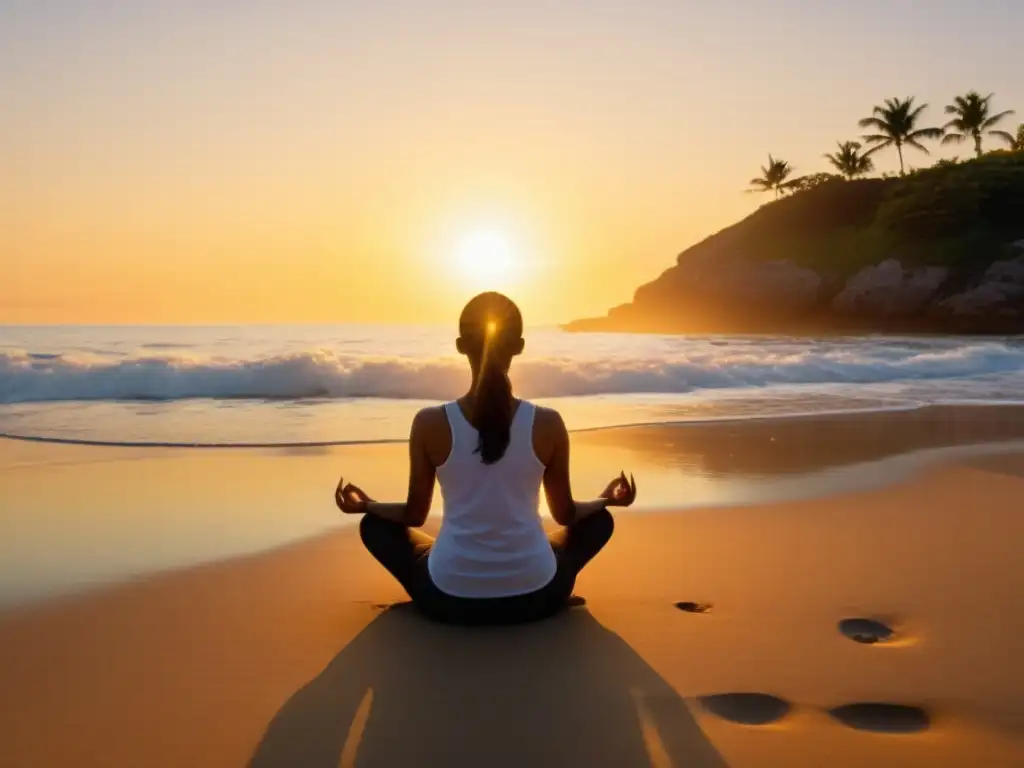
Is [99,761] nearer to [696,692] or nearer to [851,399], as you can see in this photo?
[696,692]

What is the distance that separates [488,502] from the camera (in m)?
3.80

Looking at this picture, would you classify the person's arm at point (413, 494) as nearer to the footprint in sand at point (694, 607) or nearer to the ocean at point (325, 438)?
the footprint in sand at point (694, 607)

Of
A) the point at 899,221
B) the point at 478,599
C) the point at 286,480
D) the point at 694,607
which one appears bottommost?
the point at 694,607

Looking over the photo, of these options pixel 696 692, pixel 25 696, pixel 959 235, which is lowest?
pixel 696 692

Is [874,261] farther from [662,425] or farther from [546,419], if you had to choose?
[546,419]

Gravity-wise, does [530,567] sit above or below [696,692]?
above

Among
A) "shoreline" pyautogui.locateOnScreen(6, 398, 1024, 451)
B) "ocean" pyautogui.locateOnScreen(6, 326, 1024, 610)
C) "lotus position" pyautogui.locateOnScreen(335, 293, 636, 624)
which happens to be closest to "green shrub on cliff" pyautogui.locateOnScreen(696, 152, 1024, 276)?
"ocean" pyautogui.locateOnScreen(6, 326, 1024, 610)

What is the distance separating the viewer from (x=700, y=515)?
6223 millimetres

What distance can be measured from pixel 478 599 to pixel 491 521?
1.20 ft

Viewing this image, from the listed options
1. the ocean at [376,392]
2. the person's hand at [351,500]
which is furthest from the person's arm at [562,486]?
the ocean at [376,392]

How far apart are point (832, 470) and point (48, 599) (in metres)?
6.13

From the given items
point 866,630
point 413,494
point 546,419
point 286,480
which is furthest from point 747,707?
point 286,480

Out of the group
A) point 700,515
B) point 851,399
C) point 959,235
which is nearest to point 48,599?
point 700,515

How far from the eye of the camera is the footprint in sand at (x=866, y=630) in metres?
3.84
